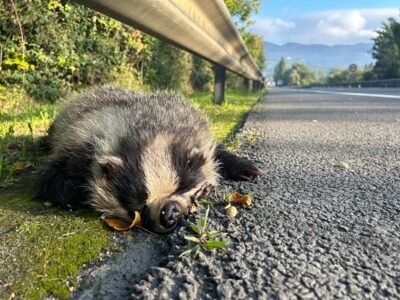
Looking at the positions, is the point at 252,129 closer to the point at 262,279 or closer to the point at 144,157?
the point at 144,157

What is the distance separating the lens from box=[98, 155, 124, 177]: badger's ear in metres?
2.46

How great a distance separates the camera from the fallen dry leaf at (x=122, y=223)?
2.10 metres

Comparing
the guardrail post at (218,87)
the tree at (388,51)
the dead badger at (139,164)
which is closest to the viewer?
the dead badger at (139,164)

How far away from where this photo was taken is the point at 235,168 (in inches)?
117

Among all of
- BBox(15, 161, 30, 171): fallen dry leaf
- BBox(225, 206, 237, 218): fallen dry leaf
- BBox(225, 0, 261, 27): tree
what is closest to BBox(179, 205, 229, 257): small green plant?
BBox(225, 206, 237, 218): fallen dry leaf

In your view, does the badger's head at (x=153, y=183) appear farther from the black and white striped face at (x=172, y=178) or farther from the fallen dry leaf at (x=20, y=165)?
the fallen dry leaf at (x=20, y=165)

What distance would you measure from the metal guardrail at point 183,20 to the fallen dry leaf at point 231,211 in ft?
3.80

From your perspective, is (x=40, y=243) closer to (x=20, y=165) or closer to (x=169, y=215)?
(x=169, y=215)

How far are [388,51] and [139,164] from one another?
224 ft

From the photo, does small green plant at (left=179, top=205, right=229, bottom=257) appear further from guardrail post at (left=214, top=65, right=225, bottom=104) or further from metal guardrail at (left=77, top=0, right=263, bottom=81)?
guardrail post at (left=214, top=65, right=225, bottom=104)

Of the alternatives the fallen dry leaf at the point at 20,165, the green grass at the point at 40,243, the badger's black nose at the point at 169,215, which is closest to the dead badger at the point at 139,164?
the badger's black nose at the point at 169,215

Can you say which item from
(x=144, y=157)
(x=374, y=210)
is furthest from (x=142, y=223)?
(x=374, y=210)

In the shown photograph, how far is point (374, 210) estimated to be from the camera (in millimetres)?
2121

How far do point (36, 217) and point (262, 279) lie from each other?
123cm
